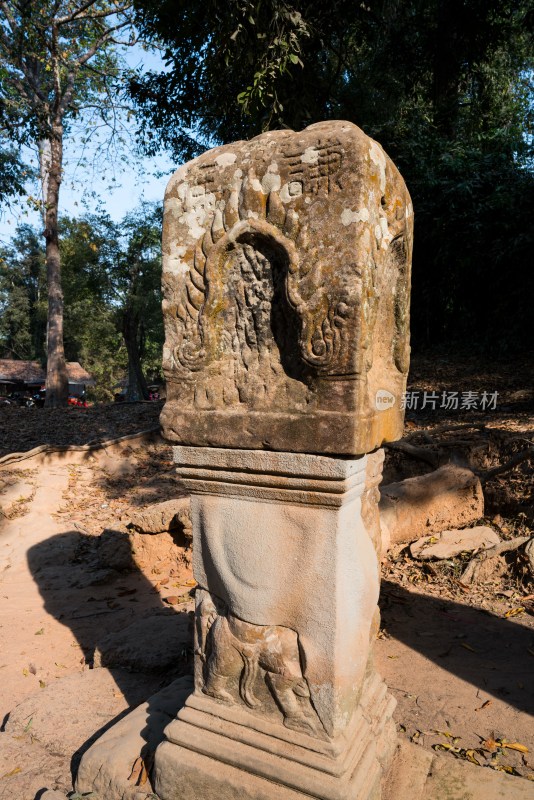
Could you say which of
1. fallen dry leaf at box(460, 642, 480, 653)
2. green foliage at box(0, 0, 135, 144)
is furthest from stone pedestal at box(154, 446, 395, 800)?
green foliage at box(0, 0, 135, 144)

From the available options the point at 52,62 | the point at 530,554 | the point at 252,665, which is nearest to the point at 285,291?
the point at 252,665

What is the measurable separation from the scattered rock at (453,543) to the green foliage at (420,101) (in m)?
4.78

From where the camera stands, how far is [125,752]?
2.28 meters

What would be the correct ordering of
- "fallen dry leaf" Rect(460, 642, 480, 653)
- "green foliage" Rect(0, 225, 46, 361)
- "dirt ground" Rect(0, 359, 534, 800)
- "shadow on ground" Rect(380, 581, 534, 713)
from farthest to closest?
"green foliage" Rect(0, 225, 46, 361) < "fallen dry leaf" Rect(460, 642, 480, 653) < "shadow on ground" Rect(380, 581, 534, 713) < "dirt ground" Rect(0, 359, 534, 800)

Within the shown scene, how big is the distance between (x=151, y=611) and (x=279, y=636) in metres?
2.72

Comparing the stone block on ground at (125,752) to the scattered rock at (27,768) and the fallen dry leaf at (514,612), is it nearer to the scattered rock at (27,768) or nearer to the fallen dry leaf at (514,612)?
the scattered rock at (27,768)

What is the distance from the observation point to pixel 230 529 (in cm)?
216

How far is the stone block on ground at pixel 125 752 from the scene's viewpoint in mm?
2184

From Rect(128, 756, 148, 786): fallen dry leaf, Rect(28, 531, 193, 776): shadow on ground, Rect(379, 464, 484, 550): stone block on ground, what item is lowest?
Rect(28, 531, 193, 776): shadow on ground

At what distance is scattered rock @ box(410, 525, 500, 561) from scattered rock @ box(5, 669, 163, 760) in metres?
2.93

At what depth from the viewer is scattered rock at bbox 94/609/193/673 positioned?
10.4ft

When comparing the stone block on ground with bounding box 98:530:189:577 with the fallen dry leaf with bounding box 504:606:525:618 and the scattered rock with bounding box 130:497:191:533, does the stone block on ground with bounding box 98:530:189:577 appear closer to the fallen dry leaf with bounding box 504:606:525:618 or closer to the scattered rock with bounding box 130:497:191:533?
the scattered rock with bounding box 130:497:191:533

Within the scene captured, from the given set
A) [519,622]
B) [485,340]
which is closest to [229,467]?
[519,622]

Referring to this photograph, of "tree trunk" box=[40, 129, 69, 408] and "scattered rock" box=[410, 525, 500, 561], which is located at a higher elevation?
"tree trunk" box=[40, 129, 69, 408]
